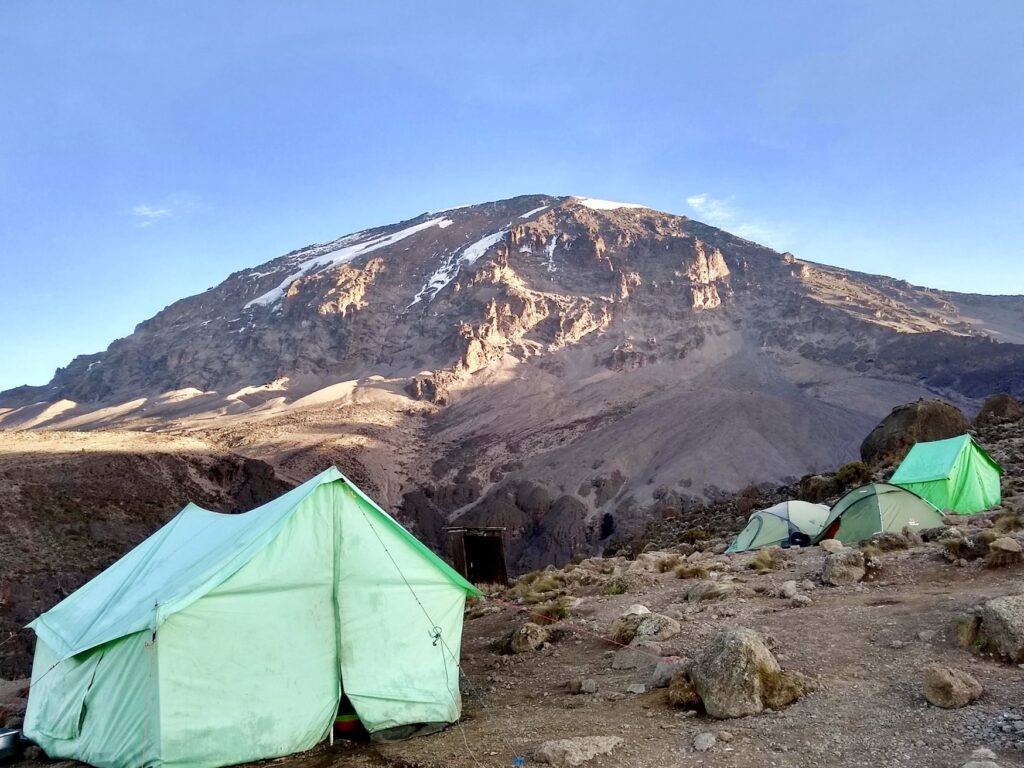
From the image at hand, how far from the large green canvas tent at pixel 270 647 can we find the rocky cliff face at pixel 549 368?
148 ft

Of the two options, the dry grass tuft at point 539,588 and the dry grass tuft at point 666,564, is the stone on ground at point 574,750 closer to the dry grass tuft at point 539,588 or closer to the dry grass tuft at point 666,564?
the dry grass tuft at point 539,588

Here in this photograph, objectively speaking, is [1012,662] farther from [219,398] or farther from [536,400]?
[219,398]

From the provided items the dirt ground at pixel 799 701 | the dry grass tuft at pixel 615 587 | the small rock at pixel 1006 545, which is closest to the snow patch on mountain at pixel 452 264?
the dry grass tuft at pixel 615 587

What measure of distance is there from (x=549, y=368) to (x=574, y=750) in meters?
84.1

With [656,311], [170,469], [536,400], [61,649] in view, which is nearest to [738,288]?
[656,311]

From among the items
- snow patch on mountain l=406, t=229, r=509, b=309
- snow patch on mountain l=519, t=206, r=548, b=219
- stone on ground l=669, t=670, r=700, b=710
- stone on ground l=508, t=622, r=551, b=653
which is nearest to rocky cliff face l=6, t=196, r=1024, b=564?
snow patch on mountain l=406, t=229, r=509, b=309

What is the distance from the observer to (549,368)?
8950 cm

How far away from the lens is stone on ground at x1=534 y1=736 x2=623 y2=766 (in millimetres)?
5547

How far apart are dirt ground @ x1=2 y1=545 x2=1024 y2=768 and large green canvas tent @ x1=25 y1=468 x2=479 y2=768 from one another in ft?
1.61

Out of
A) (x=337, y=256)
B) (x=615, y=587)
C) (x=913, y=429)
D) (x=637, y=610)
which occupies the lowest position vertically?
(x=615, y=587)

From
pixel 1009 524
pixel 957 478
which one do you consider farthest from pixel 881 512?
pixel 957 478

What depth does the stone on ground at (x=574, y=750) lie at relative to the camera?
555cm

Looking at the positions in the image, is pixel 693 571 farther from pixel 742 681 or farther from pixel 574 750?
pixel 574 750

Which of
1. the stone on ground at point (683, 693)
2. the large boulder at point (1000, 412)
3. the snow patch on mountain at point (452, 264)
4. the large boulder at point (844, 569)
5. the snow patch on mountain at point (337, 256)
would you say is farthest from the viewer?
the snow patch on mountain at point (337, 256)
